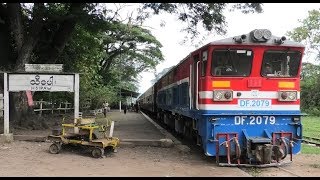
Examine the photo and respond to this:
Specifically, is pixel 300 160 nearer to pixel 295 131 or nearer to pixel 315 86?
pixel 295 131

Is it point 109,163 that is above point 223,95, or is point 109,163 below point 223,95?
below

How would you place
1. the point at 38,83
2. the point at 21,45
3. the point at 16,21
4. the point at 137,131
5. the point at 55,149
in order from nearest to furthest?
the point at 55,149 → the point at 38,83 → the point at 16,21 → the point at 21,45 → the point at 137,131

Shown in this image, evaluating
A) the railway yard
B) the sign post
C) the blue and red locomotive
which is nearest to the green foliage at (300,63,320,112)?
the sign post

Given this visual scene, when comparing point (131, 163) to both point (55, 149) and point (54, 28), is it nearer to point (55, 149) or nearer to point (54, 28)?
point (55, 149)

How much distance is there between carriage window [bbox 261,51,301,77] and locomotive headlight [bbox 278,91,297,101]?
41 cm

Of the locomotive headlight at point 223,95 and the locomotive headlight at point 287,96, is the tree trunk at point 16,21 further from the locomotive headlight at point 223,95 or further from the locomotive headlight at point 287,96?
the locomotive headlight at point 287,96

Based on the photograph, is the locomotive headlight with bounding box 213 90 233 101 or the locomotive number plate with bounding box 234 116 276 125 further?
the locomotive number plate with bounding box 234 116 276 125

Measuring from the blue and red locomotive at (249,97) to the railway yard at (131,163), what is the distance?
51 cm

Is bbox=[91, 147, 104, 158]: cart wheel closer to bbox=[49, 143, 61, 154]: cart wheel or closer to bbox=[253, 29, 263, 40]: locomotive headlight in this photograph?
bbox=[49, 143, 61, 154]: cart wheel

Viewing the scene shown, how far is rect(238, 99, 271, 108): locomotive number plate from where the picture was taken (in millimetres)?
10195

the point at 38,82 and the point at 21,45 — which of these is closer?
the point at 38,82

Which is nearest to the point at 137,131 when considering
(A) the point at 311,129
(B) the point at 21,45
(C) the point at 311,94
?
(B) the point at 21,45

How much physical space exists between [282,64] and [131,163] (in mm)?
4248

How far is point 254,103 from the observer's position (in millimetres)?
10250
